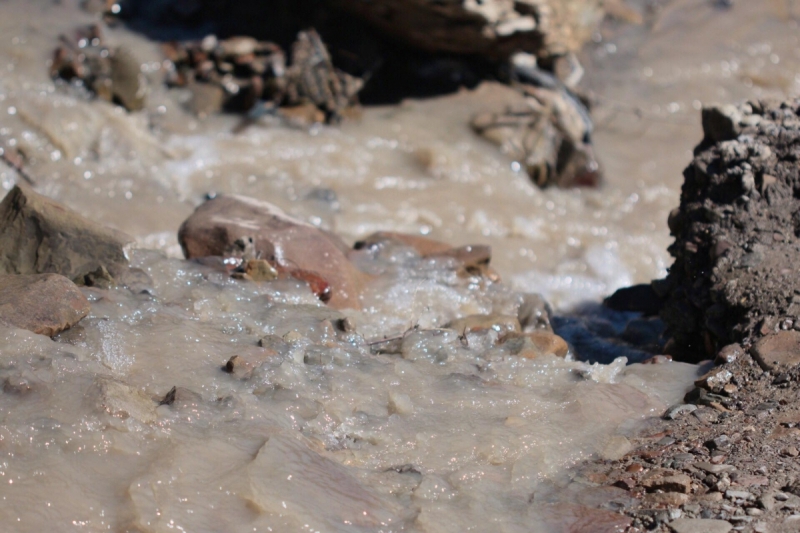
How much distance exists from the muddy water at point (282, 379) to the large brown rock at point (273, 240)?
0.19 meters

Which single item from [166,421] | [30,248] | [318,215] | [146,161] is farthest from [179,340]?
[146,161]

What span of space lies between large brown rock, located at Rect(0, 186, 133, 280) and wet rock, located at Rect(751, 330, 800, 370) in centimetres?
244

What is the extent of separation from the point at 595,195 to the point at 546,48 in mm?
1515

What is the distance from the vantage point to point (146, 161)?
5590 millimetres

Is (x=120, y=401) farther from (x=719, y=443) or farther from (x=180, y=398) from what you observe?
(x=719, y=443)

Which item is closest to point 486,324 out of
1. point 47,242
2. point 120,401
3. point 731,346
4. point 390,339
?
point 390,339

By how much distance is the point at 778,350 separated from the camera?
9.00 feet

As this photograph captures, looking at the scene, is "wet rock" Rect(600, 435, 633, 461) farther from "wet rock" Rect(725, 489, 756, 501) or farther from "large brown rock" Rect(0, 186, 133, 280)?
"large brown rock" Rect(0, 186, 133, 280)

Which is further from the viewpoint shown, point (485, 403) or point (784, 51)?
point (784, 51)

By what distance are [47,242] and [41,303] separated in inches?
25.9

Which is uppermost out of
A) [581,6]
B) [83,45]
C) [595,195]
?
[581,6]

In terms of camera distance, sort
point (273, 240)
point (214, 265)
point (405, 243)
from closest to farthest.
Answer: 1. point (214, 265)
2. point (273, 240)
3. point (405, 243)

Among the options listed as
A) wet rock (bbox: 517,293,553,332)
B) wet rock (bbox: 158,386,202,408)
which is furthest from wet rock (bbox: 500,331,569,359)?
wet rock (bbox: 158,386,202,408)

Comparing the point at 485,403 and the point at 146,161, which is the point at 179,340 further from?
the point at 146,161
